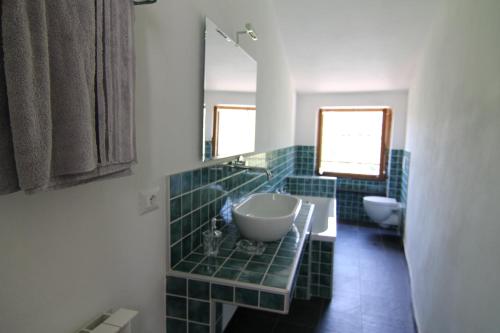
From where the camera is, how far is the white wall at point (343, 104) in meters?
4.66

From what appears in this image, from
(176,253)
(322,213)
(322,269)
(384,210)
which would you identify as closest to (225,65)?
(176,253)

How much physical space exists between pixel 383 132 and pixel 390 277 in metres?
2.55

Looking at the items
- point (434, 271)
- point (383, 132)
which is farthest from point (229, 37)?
point (383, 132)

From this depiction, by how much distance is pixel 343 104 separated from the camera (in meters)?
4.92

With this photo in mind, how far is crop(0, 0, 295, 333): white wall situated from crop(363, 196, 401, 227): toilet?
3.40 m

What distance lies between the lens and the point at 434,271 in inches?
72.0

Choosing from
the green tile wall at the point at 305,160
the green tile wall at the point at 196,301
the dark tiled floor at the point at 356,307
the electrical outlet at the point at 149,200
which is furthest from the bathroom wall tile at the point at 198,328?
the green tile wall at the point at 305,160

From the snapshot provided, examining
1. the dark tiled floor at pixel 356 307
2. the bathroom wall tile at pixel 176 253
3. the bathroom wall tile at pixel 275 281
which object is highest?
the bathroom wall tile at pixel 176 253

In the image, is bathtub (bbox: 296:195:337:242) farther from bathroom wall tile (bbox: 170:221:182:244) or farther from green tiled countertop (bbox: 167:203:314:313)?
bathroom wall tile (bbox: 170:221:182:244)

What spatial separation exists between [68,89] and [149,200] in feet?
2.11

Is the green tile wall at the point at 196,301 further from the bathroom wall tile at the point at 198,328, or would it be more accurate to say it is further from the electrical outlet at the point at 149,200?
the electrical outlet at the point at 149,200

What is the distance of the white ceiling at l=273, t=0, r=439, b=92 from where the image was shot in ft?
9.06

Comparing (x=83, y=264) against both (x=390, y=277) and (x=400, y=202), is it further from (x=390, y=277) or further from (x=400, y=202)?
(x=400, y=202)

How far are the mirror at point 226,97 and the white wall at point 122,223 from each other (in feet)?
0.24
